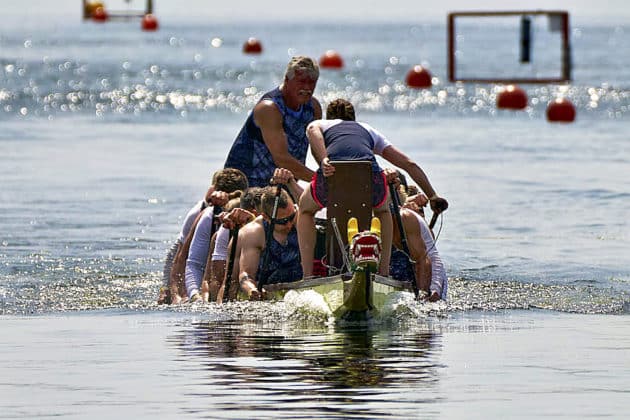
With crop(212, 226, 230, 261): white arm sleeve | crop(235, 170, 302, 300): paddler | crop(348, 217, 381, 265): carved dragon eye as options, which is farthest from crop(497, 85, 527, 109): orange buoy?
crop(348, 217, 381, 265): carved dragon eye

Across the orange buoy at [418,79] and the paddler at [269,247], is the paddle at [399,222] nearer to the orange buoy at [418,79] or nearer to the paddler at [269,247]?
the paddler at [269,247]

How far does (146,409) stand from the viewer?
11.1 metres

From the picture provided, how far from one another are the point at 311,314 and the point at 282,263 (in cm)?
66

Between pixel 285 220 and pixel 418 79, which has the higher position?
pixel 285 220

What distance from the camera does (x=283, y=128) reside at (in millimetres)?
15984

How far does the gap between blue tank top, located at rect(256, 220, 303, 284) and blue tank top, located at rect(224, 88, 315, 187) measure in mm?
912

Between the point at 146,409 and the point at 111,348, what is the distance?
8.62ft

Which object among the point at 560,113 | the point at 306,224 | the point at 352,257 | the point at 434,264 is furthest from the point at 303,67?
the point at 560,113

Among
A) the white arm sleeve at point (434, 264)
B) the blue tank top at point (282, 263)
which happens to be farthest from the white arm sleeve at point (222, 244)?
the white arm sleeve at point (434, 264)

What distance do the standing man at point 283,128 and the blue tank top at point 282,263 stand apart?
2.01ft

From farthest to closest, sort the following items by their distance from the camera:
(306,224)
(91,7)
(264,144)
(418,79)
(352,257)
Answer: (91,7) → (418,79) → (264,144) → (306,224) → (352,257)

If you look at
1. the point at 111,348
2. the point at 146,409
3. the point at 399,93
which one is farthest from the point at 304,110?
the point at 399,93

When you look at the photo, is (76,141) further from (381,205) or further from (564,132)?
(381,205)

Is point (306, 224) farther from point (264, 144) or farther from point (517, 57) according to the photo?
point (517, 57)
